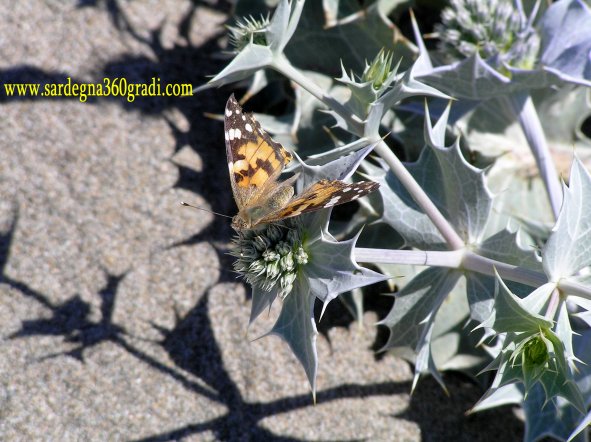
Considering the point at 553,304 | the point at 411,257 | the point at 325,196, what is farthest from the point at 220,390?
the point at 553,304

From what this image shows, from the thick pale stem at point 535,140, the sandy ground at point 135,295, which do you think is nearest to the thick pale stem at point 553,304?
the thick pale stem at point 535,140

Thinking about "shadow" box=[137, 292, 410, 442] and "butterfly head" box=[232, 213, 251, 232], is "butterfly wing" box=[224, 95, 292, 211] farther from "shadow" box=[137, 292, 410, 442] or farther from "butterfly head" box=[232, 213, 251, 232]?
"shadow" box=[137, 292, 410, 442]

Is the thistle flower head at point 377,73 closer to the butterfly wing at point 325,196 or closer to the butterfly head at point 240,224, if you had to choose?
the butterfly wing at point 325,196

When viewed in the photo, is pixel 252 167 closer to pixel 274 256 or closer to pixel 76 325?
pixel 274 256

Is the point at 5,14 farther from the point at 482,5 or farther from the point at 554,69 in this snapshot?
the point at 554,69

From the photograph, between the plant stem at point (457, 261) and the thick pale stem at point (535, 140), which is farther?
the thick pale stem at point (535, 140)

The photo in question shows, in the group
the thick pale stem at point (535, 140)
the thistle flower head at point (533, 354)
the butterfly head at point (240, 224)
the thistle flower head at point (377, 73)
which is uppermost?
the thistle flower head at point (377, 73)
